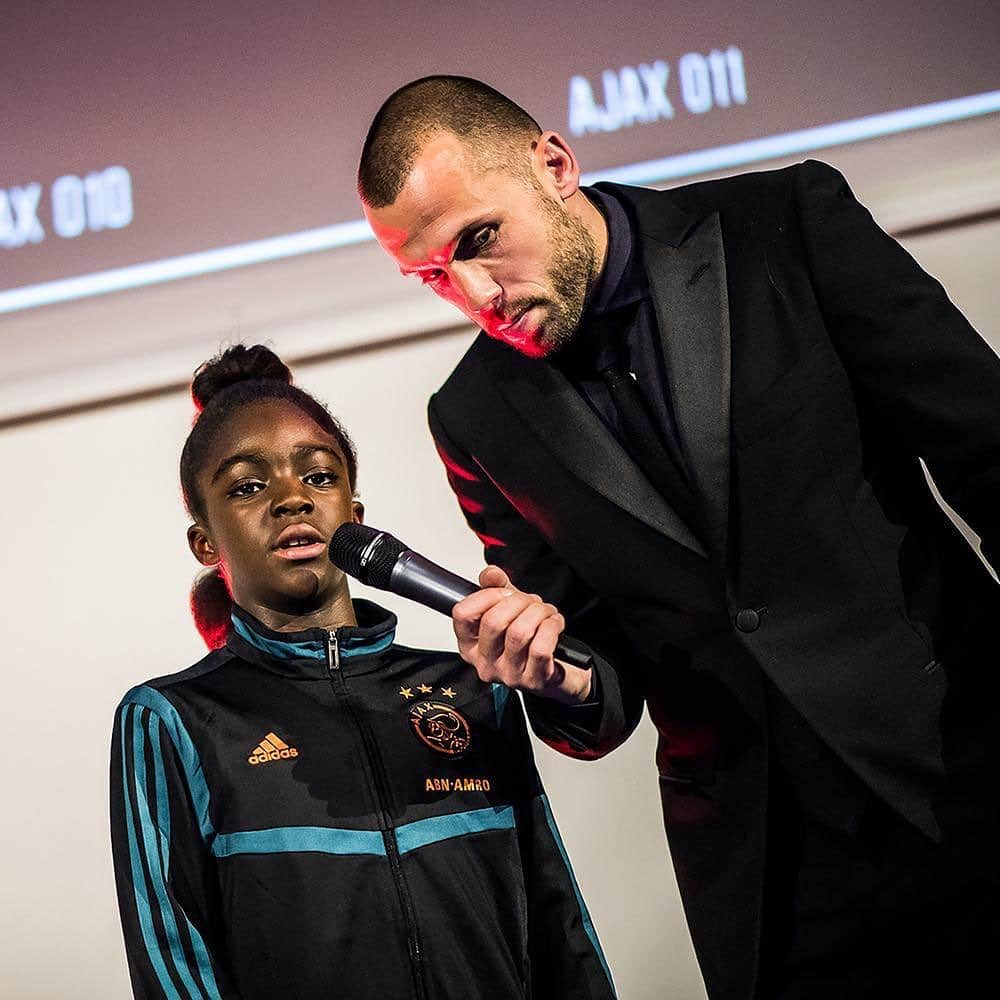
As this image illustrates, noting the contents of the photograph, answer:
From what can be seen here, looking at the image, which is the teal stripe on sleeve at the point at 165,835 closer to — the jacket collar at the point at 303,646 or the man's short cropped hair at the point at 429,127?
the jacket collar at the point at 303,646

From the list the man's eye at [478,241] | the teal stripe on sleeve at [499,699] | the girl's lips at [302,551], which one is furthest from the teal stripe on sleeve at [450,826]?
the man's eye at [478,241]

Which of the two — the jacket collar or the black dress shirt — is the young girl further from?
the black dress shirt

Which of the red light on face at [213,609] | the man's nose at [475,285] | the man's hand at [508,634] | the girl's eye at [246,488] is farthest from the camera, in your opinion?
the red light on face at [213,609]

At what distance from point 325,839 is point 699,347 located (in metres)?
0.59

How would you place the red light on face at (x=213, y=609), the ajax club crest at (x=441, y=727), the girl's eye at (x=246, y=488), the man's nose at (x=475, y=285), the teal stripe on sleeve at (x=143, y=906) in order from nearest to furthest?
the teal stripe on sleeve at (x=143, y=906)
the man's nose at (x=475, y=285)
the ajax club crest at (x=441, y=727)
the girl's eye at (x=246, y=488)
the red light on face at (x=213, y=609)

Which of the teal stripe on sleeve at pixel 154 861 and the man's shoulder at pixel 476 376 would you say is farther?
the man's shoulder at pixel 476 376

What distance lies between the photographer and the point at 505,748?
4.58 ft

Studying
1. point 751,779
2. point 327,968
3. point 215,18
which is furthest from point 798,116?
point 327,968

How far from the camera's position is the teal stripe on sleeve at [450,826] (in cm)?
125

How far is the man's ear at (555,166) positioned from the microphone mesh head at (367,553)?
41 centimetres

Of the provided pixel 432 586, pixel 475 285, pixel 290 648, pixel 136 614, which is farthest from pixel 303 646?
pixel 136 614

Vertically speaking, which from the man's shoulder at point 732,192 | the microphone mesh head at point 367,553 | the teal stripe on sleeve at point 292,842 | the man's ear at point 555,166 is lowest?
the teal stripe on sleeve at point 292,842

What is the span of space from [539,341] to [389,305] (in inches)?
23.9

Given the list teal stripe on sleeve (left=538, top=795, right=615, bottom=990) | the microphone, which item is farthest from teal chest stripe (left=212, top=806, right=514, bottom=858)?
the microphone
